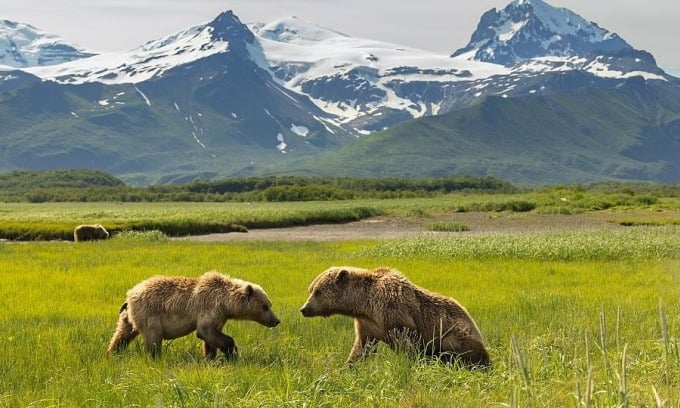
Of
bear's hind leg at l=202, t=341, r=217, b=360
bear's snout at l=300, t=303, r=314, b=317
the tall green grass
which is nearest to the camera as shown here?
the tall green grass

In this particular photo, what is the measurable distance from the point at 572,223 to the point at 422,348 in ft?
162

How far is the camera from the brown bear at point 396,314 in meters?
10.2

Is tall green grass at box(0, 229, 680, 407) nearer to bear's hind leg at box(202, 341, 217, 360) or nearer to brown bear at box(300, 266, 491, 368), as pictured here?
bear's hind leg at box(202, 341, 217, 360)

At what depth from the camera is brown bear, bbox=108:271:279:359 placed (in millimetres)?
10812

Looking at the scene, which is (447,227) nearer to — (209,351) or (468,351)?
(209,351)

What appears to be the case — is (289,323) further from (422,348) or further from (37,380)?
(37,380)

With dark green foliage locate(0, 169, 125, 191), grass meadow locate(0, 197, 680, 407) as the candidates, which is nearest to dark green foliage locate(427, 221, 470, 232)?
grass meadow locate(0, 197, 680, 407)

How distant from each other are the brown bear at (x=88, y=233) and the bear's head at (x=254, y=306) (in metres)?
30.2

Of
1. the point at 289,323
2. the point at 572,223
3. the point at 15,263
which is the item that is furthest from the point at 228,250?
the point at 572,223

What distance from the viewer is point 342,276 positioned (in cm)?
1059

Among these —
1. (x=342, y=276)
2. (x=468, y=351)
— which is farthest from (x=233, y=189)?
(x=468, y=351)

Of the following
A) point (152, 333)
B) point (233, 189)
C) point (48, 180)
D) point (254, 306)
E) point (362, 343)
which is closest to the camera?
point (362, 343)

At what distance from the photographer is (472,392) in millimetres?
8539

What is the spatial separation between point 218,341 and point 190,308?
649 millimetres
